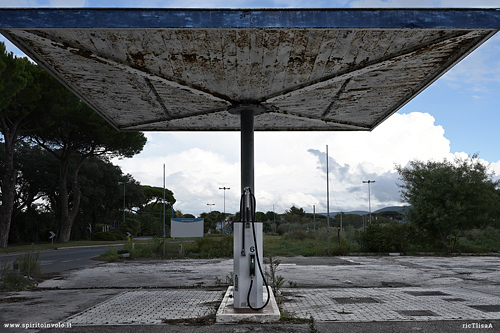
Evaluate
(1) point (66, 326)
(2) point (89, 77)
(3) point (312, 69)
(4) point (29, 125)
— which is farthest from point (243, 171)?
(4) point (29, 125)

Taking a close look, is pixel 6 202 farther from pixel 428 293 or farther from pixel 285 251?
pixel 428 293

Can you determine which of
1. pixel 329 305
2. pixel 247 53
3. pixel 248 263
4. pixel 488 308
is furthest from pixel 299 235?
pixel 247 53

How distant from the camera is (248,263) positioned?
757 cm

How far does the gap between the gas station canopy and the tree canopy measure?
18.2 meters

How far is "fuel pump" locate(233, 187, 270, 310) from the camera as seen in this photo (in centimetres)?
751

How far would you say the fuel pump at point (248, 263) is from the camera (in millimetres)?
7512

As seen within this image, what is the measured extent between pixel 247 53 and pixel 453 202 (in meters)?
23.7

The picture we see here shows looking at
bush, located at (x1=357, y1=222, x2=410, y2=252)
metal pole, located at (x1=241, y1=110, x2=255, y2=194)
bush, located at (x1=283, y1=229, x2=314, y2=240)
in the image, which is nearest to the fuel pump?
metal pole, located at (x1=241, y1=110, x2=255, y2=194)

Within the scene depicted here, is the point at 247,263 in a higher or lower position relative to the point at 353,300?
higher

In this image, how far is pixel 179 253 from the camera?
2355cm

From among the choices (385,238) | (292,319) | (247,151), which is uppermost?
(247,151)

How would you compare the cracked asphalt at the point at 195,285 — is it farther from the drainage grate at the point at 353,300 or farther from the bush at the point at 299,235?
the bush at the point at 299,235

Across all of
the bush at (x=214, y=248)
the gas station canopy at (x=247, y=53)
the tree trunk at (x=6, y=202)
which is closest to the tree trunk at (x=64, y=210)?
the tree trunk at (x=6, y=202)

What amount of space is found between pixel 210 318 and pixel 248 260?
1.22 meters
